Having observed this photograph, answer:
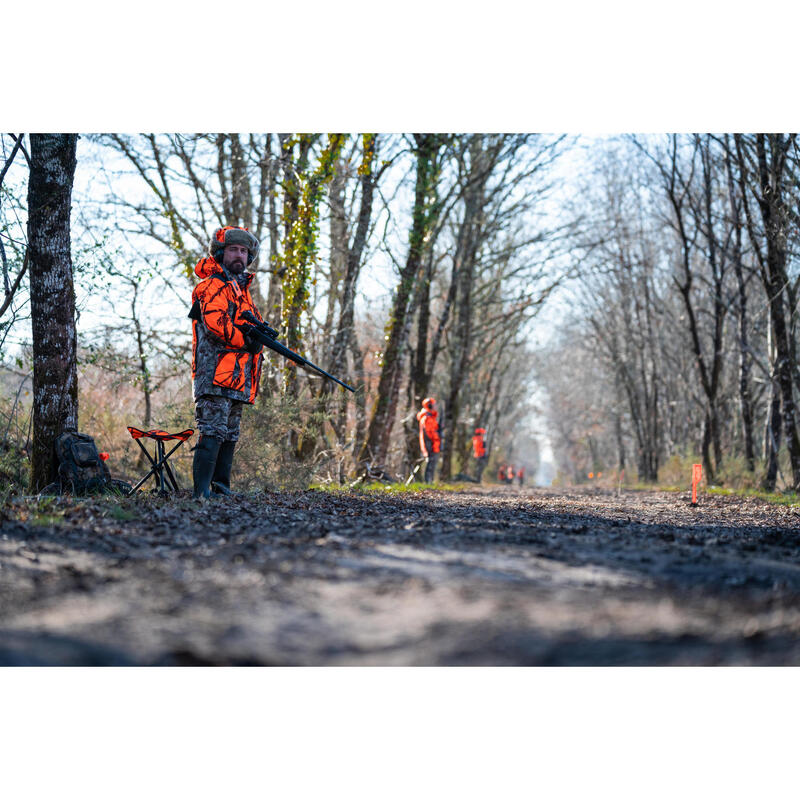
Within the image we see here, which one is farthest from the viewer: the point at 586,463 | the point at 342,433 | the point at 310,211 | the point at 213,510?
the point at 586,463

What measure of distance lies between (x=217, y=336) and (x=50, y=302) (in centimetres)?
185

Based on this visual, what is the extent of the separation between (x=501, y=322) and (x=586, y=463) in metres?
36.4

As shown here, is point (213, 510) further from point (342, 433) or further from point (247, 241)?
point (342, 433)

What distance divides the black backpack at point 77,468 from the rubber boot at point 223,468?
0.95 metres

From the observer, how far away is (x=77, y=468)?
720 cm

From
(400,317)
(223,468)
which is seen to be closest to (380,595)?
(223,468)

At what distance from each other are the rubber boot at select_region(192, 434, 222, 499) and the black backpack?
0.92m

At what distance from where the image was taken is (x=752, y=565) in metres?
3.91

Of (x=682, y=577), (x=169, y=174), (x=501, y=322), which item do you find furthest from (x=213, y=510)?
(x=501, y=322)

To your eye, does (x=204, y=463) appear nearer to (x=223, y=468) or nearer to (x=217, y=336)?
(x=223, y=468)

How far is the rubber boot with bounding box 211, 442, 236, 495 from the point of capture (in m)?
7.45

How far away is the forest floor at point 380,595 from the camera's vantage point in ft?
8.21

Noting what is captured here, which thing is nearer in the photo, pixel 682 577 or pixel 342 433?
pixel 682 577

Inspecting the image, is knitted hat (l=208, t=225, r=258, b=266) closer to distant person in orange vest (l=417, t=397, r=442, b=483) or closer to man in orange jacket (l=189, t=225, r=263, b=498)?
man in orange jacket (l=189, t=225, r=263, b=498)
